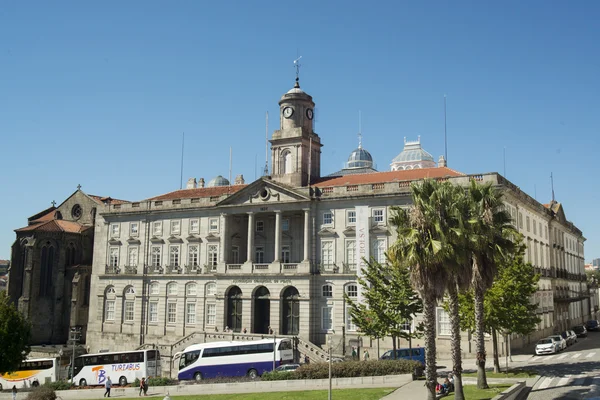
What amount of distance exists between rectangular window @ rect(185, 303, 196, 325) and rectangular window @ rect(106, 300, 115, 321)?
1067 centimetres

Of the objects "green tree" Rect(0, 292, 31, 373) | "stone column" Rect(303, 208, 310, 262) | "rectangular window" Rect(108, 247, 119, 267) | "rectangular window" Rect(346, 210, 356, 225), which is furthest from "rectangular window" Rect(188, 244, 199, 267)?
"green tree" Rect(0, 292, 31, 373)

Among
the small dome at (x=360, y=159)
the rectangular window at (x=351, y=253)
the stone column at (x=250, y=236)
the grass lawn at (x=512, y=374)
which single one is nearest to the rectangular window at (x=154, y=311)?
the stone column at (x=250, y=236)

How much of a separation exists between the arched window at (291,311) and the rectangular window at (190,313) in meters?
10.9

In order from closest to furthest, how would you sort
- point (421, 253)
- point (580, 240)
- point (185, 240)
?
point (421, 253)
point (185, 240)
point (580, 240)

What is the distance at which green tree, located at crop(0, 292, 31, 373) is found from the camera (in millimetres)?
45812

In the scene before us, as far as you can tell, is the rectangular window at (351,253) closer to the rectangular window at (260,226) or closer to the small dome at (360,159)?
the rectangular window at (260,226)

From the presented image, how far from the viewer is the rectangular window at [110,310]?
68.9m

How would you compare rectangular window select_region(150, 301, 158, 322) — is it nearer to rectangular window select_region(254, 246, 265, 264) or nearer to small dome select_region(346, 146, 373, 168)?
rectangular window select_region(254, 246, 265, 264)

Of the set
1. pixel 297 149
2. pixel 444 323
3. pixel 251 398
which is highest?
pixel 297 149

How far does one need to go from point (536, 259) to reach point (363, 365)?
1190 inches

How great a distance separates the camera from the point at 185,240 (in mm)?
65250

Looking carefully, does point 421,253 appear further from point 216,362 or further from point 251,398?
point 216,362

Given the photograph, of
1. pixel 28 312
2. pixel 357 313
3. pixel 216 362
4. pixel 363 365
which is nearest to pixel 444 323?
pixel 357 313

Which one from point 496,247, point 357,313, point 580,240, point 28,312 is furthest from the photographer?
point 580,240
